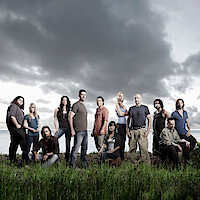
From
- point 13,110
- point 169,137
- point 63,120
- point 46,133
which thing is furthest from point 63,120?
point 169,137

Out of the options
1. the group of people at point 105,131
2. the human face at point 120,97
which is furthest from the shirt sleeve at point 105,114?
the human face at point 120,97

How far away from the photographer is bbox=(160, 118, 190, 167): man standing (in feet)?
23.5

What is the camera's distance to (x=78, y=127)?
22.7 ft

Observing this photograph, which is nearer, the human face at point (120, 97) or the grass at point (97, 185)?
the grass at point (97, 185)

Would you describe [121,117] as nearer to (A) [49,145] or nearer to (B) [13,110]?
(A) [49,145]

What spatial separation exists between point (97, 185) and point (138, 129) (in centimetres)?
288

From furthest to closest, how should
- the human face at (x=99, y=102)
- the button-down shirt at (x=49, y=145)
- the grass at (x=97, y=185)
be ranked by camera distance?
the human face at (x=99, y=102)
the button-down shirt at (x=49, y=145)
the grass at (x=97, y=185)

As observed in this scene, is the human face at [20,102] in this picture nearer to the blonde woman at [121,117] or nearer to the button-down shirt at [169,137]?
the blonde woman at [121,117]

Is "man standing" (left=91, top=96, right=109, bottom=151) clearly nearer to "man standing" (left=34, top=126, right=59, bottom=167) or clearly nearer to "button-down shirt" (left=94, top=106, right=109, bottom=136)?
"button-down shirt" (left=94, top=106, right=109, bottom=136)

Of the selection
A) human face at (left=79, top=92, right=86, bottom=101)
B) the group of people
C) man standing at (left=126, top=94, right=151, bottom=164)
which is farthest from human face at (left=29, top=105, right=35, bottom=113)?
man standing at (left=126, top=94, right=151, bottom=164)

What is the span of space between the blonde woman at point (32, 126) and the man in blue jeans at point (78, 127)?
1.78m

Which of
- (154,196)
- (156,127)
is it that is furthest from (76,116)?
(154,196)

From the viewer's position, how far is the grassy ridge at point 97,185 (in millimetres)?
4285

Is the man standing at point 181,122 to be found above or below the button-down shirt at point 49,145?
above
